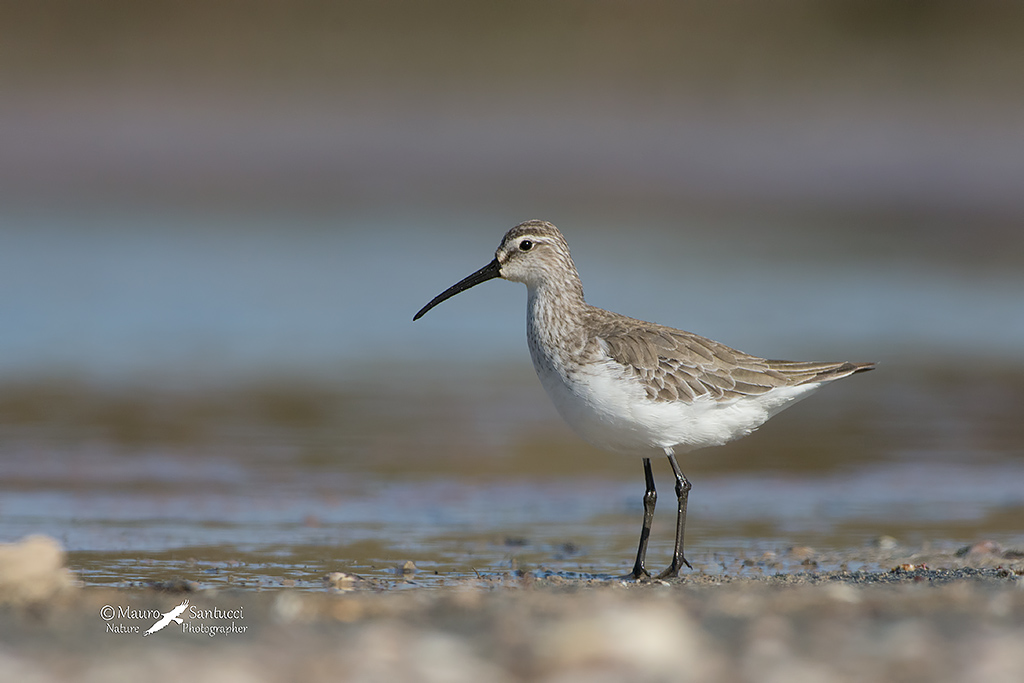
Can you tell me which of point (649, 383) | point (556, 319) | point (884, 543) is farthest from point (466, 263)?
point (649, 383)

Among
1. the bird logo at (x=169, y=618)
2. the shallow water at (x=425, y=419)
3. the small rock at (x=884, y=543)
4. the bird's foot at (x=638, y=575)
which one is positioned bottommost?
the bird logo at (x=169, y=618)

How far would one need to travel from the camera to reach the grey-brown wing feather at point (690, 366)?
6.71 meters

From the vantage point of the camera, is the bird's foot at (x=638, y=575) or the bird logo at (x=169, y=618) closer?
the bird logo at (x=169, y=618)

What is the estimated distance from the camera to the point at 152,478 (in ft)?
28.8

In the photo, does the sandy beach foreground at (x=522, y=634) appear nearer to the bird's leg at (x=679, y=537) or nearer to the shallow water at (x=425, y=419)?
the bird's leg at (x=679, y=537)

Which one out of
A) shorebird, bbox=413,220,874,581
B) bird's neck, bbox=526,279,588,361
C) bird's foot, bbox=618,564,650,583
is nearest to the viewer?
bird's foot, bbox=618,564,650,583

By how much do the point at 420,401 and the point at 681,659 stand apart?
7.09m

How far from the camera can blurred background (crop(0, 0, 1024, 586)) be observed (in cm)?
823

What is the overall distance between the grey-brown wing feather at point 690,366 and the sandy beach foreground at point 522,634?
1.27 m

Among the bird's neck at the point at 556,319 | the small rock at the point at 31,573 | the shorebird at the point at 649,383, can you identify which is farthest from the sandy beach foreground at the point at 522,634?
the bird's neck at the point at 556,319

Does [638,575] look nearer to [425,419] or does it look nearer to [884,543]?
[884,543]

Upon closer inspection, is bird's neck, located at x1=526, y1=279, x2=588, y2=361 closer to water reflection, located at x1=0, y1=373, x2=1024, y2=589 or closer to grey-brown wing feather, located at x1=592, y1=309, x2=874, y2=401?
grey-brown wing feather, located at x1=592, y1=309, x2=874, y2=401

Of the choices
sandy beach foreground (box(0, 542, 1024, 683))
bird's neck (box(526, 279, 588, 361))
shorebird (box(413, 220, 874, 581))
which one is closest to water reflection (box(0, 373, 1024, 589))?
shorebird (box(413, 220, 874, 581))

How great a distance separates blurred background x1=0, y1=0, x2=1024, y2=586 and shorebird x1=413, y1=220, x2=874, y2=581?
24.8 inches
